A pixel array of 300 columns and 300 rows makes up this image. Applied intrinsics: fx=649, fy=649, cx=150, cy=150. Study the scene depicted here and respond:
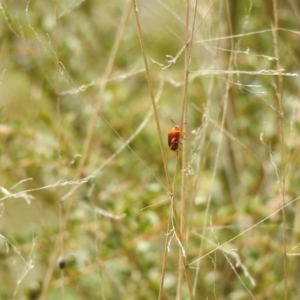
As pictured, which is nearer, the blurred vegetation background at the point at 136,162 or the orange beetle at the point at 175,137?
the orange beetle at the point at 175,137

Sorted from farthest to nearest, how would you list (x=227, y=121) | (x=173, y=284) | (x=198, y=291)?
(x=227, y=121), (x=198, y=291), (x=173, y=284)

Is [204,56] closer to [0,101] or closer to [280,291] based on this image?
[280,291]

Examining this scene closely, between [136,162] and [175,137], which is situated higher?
[175,137]

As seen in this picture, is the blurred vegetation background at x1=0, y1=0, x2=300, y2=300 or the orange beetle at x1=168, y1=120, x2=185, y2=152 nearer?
the orange beetle at x1=168, y1=120, x2=185, y2=152

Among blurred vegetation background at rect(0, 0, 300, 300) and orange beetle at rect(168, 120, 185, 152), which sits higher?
orange beetle at rect(168, 120, 185, 152)

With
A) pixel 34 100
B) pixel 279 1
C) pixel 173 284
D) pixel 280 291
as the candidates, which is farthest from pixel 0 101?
pixel 280 291

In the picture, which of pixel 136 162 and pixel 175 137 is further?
pixel 136 162

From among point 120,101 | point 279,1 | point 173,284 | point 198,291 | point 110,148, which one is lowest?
point 198,291

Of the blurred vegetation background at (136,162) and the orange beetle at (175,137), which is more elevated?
the orange beetle at (175,137)
